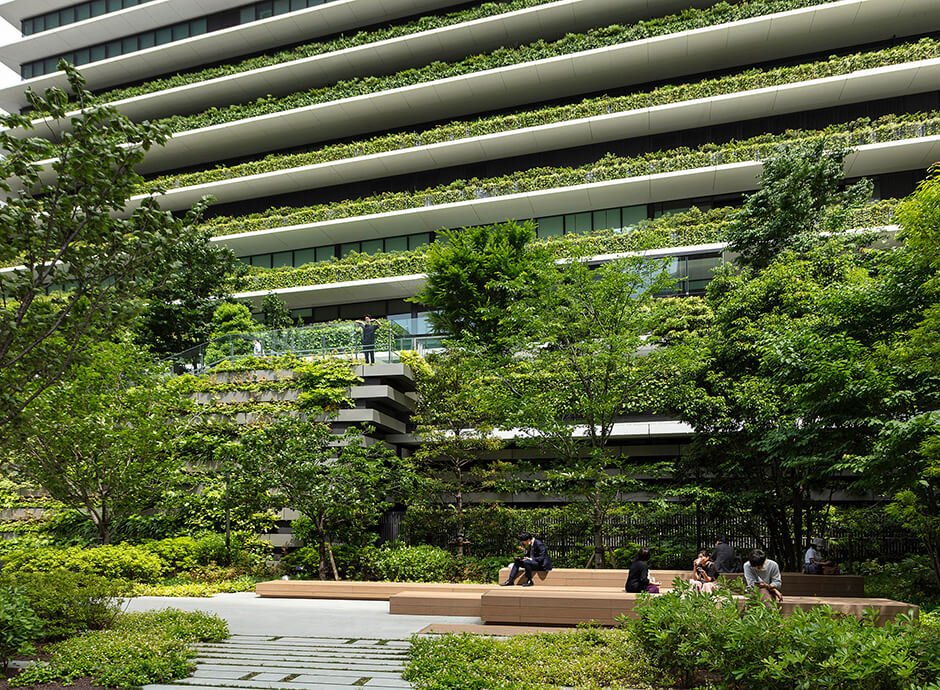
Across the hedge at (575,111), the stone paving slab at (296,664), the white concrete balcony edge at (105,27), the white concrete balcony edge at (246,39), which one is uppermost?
the white concrete balcony edge at (105,27)

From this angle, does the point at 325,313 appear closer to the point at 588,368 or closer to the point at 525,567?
the point at 588,368

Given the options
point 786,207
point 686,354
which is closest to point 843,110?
point 786,207

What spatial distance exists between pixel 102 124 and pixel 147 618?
25.8ft

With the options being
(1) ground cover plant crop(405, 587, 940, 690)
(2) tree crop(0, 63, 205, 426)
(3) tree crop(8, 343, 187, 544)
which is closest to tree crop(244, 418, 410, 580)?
(3) tree crop(8, 343, 187, 544)

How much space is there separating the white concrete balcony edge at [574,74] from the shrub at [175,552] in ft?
92.9

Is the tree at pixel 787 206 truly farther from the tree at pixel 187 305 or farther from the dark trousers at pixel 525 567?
the tree at pixel 187 305

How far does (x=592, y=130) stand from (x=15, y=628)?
3453 centimetres

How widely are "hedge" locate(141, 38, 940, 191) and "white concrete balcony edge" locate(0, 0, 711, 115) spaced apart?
439 centimetres

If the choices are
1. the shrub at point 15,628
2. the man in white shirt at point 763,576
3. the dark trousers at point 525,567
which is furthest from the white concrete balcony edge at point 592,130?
the man in white shirt at point 763,576

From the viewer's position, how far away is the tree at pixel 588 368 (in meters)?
19.6

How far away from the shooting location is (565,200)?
125 ft

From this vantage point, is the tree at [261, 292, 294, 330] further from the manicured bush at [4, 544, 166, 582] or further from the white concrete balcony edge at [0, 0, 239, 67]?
the white concrete balcony edge at [0, 0, 239, 67]

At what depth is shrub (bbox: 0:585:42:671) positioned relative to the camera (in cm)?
940

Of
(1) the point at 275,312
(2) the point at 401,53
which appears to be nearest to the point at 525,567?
(1) the point at 275,312
